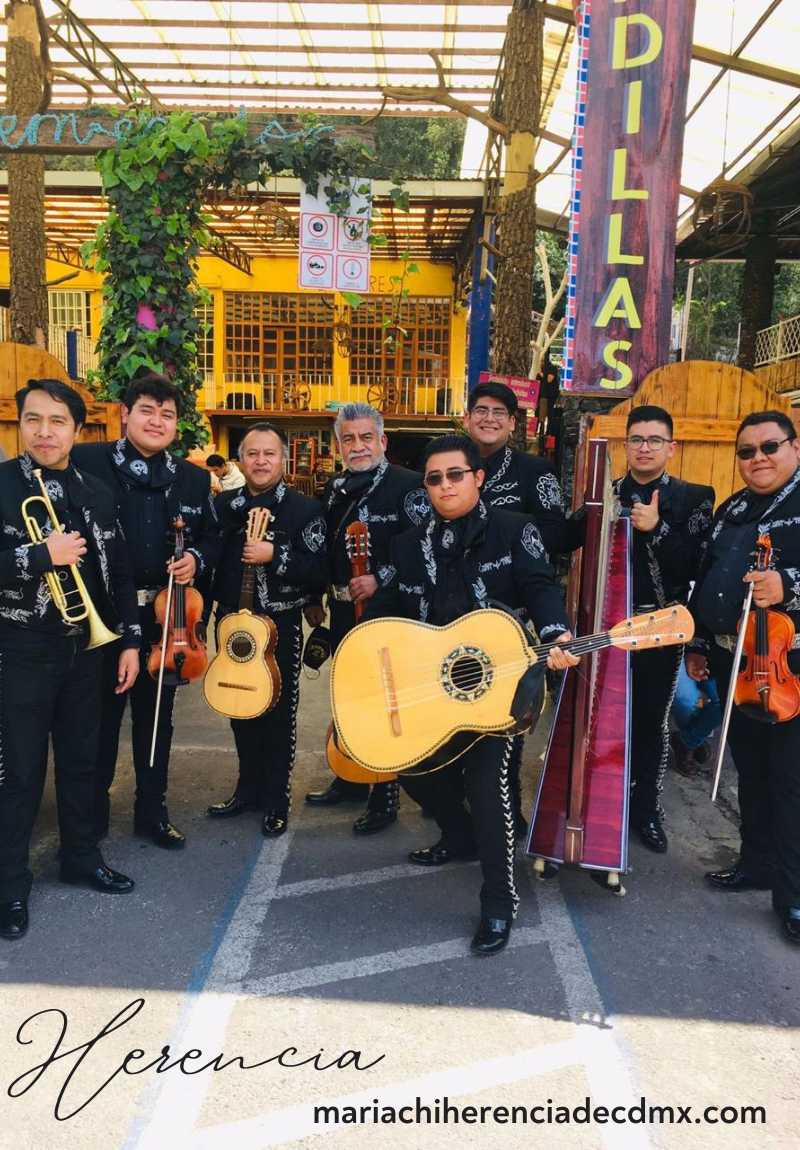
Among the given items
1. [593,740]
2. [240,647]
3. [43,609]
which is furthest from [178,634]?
[593,740]

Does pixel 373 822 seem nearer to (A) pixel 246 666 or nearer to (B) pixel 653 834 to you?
(A) pixel 246 666

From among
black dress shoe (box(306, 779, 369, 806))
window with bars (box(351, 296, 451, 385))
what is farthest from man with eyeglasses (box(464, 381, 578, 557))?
window with bars (box(351, 296, 451, 385))

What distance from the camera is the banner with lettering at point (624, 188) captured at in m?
5.02

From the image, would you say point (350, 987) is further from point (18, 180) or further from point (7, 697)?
point (18, 180)

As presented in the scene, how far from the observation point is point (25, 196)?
7824 millimetres

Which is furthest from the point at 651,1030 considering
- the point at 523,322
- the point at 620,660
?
→ the point at 523,322

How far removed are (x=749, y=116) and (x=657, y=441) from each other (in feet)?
29.2

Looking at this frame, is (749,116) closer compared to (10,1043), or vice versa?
(10,1043)

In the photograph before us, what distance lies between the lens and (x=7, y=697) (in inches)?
125

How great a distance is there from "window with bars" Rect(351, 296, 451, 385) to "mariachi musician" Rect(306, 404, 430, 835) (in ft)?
49.4

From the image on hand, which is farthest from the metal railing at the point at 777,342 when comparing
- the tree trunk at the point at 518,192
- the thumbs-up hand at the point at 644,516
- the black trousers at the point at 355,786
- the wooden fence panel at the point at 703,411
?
the black trousers at the point at 355,786

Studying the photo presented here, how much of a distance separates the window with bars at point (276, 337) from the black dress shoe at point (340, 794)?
15.8 meters

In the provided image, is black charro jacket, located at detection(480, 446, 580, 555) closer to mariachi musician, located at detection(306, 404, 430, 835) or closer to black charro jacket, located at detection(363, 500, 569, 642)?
mariachi musician, located at detection(306, 404, 430, 835)

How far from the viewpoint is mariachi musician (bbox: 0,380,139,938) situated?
10.3 feet
